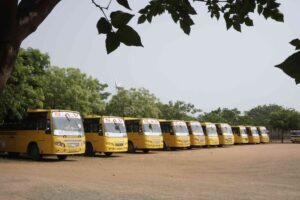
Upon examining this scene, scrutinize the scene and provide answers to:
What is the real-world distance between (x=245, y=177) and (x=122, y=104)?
42.6 meters

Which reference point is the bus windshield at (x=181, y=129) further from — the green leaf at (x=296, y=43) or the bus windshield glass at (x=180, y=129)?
the green leaf at (x=296, y=43)

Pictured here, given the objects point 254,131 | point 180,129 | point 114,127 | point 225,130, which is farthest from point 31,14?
point 254,131

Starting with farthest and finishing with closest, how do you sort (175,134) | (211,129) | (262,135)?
(262,135), (211,129), (175,134)

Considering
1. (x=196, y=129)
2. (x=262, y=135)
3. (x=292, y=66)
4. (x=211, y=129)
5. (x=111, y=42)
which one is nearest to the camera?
(x=292, y=66)

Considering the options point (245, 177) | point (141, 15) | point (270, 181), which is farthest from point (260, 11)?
point (245, 177)

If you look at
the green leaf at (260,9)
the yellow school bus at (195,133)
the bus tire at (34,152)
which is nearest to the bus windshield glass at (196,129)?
the yellow school bus at (195,133)

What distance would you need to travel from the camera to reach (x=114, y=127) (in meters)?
23.6

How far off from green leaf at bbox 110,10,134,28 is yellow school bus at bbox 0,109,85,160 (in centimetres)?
1765

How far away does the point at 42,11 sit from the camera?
2121mm

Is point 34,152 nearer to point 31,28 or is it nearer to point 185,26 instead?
point 185,26

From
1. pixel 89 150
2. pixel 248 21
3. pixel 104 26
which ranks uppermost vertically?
pixel 248 21

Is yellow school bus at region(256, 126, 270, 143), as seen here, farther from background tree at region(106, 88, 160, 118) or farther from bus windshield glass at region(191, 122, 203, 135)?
bus windshield glass at region(191, 122, 203, 135)

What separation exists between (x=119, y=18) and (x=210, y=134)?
3547cm

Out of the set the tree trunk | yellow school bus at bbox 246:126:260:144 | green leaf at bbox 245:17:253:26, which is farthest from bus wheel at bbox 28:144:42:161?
yellow school bus at bbox 246:126:260:144
